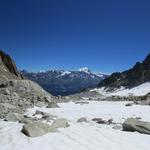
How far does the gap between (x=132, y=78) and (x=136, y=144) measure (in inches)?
6613

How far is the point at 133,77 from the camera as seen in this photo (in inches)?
7018

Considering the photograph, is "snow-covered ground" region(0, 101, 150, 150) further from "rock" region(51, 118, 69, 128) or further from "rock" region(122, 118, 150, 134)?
"rock" region(122, 118, 150, 134)

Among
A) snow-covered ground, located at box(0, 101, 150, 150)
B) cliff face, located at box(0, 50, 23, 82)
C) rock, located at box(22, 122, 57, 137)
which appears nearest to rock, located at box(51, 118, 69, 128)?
snow-covered ground, located at box(0, 101, 150, 150)

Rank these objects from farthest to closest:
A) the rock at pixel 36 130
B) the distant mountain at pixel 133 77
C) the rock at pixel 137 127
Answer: the distant mountain at pixel 133 77 → the rock at pixel 137 127 → the rock at pixel 36 130

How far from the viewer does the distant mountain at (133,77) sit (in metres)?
167

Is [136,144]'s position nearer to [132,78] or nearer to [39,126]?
[39,126]

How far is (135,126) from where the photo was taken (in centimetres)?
1605

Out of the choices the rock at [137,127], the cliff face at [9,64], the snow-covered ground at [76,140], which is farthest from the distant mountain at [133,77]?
the snow-covered ground at [76,140]

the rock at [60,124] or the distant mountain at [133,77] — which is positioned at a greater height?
the distant mountain at [133,77]

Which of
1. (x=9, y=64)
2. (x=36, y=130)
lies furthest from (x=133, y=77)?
(x=36, y=130)

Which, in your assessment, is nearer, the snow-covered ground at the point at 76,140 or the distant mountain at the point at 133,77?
the snow-covered ground at the point at 76,140

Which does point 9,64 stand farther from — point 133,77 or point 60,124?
point 60,124

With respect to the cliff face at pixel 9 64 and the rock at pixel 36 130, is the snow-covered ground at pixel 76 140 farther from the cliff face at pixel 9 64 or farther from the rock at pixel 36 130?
the cliff face at pixel 9 64

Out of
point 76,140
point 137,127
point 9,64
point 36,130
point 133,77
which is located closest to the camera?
point 76,140
